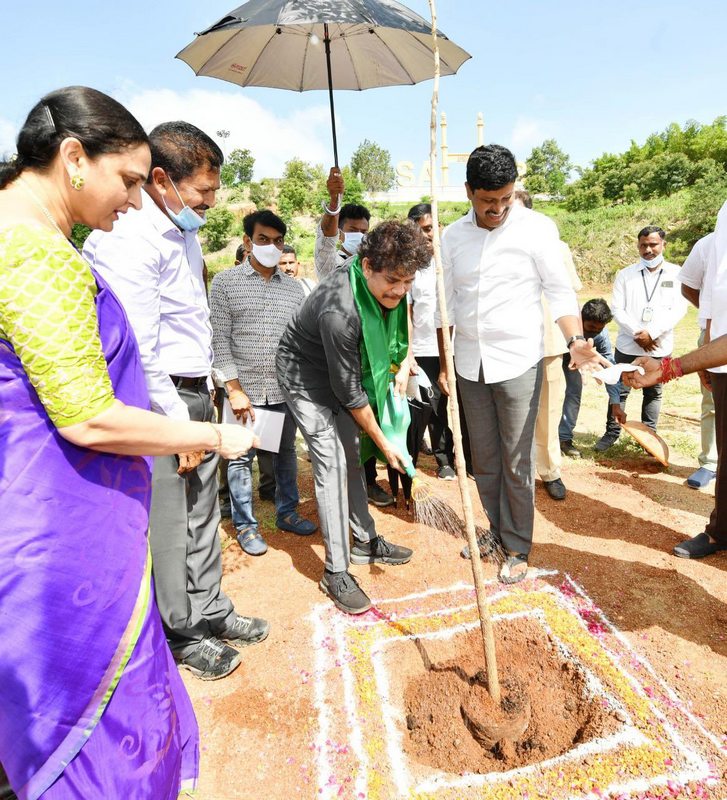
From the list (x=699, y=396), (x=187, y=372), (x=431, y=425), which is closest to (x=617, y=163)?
(x=699, y=396)

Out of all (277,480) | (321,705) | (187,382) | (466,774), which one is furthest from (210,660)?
(277,480)

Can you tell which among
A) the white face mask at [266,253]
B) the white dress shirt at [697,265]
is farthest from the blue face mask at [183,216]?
the white dress shirt at [697,265]

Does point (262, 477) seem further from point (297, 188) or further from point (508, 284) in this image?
point (297, 188)

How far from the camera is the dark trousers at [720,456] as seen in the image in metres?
3.23

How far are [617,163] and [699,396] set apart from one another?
1807 inches

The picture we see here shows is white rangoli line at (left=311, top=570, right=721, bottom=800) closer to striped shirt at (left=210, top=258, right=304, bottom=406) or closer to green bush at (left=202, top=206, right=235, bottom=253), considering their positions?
striped shirt at (left=210, top=258, right=304, bottom=406)

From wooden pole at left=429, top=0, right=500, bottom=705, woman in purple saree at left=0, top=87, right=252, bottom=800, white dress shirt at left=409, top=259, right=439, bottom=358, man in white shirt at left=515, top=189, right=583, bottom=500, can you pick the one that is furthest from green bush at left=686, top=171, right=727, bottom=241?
woman in purple saree at left=0, top=87, right=252, bottom=800

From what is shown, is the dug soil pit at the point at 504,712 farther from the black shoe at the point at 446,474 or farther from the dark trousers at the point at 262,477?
the dark trousers at the point at 262,477

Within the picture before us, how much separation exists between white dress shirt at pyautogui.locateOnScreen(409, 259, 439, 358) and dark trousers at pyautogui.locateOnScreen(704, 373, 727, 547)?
2.16 metres

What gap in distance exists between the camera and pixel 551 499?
4566 millimetres

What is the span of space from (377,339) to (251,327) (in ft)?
4.49

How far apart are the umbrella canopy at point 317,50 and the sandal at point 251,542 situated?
3356 mm

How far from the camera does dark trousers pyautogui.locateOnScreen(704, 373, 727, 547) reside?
10.6 feet

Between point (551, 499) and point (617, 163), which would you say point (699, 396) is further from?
point (617, 163)
